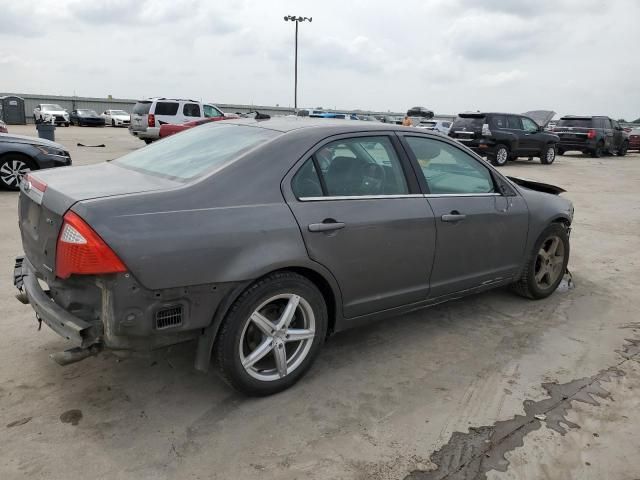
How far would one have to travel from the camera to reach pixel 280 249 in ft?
9.16

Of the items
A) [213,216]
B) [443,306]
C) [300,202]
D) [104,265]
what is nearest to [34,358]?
[104,265]

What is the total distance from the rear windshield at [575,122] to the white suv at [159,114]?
48.3ft

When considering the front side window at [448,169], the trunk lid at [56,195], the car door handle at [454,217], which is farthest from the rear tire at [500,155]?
the trunk lid at [56,195]

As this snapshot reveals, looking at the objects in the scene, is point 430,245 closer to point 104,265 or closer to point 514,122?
point 104,265

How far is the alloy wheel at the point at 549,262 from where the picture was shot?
4.66 meters

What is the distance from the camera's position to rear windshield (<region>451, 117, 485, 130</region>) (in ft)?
55.1

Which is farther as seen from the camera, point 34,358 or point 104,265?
point 34,358

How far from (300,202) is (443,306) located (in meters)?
2.11

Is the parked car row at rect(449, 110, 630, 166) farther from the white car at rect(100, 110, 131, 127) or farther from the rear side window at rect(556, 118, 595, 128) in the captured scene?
the white car at rect(100, 110, 131, 127)

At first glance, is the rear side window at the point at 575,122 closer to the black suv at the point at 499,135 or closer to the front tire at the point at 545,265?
the black suv at the point at 499,135

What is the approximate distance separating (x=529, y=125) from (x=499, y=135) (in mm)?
2233

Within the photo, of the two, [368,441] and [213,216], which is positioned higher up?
[213,216]

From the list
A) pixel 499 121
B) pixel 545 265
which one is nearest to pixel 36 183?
pixel 545 265

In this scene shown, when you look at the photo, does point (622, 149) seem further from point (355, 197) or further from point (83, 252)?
point (83, 252)
